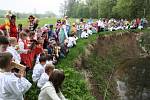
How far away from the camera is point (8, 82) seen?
6.21m

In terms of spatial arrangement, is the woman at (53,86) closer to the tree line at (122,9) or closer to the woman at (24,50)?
the woman at (24,50)

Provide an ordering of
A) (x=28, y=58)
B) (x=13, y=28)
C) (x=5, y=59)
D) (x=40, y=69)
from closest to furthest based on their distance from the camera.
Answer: (x=5, y=59), (x=40, y=69), (x=28, y=58), (x=13, y=28)

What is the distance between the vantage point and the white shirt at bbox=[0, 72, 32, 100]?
20.4ft

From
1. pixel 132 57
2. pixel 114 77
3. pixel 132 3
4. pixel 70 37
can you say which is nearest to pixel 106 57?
pixel 114 77

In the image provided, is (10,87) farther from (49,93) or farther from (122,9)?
(122,9)

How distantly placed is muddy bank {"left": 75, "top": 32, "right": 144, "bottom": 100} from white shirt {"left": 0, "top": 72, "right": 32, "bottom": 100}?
13046 mm

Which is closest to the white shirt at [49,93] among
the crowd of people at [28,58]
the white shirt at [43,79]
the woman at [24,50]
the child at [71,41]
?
the crowd of people at [28,58]

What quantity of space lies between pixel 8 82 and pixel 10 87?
0.08m

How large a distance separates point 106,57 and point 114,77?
233 centimetres

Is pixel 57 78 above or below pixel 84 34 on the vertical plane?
above

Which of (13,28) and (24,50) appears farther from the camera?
(13,28)

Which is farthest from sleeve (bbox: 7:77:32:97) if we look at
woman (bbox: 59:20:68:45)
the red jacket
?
woman (bbox: 59:20:68:45)

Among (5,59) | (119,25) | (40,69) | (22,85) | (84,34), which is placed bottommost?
(119,25)

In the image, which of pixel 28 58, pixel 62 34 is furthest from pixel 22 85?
pixel 62 34
